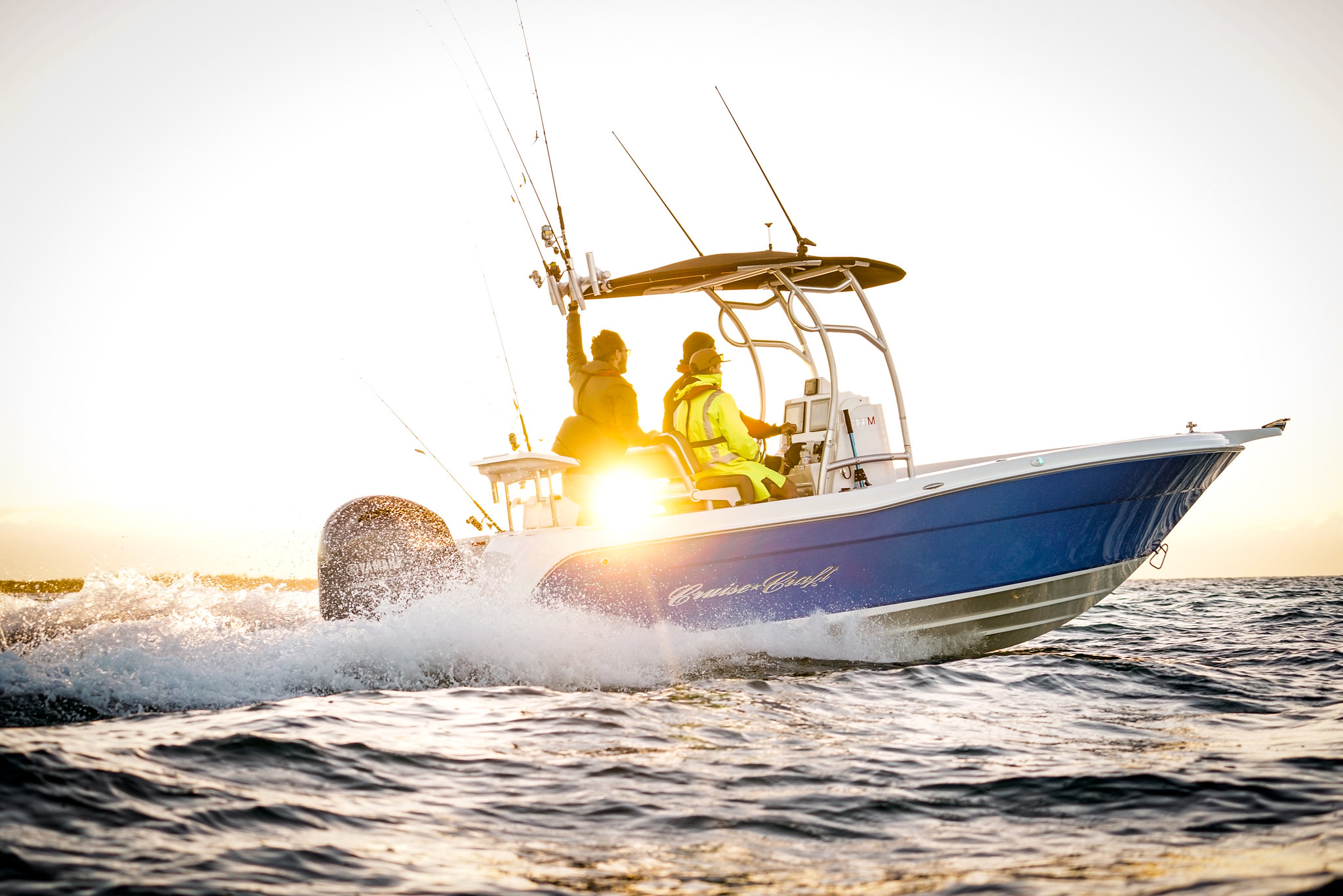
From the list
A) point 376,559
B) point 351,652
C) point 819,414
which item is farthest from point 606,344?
point 351,652

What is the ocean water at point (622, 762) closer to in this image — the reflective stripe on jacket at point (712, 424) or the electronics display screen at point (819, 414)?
the reflective stripe on jacket at point (712, 424)

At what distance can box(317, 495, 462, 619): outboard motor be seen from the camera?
5500mm

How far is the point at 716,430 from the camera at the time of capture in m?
5.79

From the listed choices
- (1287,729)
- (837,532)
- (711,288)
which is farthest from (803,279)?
(1287,729)

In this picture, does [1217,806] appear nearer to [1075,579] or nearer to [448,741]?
[448,741]

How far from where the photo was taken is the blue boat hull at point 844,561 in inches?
212

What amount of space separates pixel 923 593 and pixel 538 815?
3616 millimetres

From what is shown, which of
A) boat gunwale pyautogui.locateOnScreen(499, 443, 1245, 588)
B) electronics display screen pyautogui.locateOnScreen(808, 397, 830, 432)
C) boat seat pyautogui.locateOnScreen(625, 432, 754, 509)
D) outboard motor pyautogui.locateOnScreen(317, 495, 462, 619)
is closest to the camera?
boat gunwale pyautogui.locateOnScreen(499, 443, 1245, 588)

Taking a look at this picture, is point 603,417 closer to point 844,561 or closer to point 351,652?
point 844,561

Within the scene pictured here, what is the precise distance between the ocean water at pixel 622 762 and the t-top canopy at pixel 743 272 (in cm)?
250

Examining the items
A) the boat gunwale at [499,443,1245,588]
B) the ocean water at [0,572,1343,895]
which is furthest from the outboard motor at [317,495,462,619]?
the boat gunwale at [499,443,1245,588]

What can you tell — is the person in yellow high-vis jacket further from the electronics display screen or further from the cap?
the electronics display screen

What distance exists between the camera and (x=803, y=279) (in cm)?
649

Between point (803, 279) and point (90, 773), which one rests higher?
point (803, 279)
